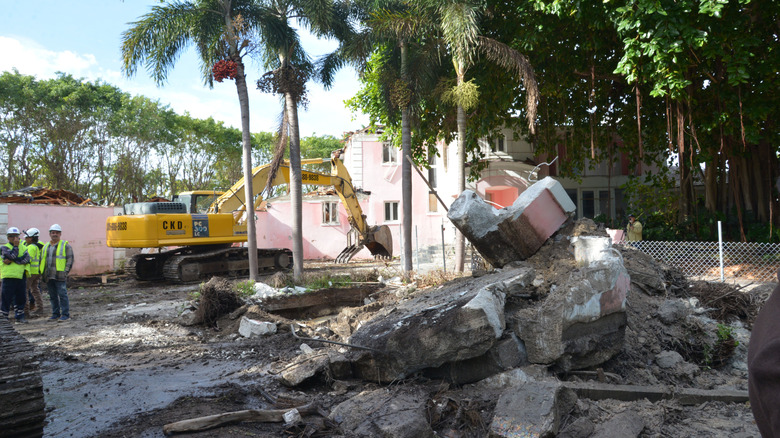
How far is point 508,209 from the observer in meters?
6.48

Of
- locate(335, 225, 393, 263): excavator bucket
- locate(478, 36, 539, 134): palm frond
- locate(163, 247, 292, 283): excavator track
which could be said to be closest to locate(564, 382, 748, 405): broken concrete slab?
locate(478, 36, 539, 134): palm frond

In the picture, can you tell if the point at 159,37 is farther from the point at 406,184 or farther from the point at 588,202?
the point at 588,202

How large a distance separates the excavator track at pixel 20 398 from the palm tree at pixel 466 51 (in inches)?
365

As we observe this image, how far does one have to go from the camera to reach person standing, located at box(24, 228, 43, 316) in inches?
421

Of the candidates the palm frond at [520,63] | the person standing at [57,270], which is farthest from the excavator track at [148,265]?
the palm frond at [520,63]

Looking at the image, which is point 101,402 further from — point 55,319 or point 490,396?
point 55,319

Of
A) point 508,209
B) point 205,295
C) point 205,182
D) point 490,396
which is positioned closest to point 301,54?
point 205,295

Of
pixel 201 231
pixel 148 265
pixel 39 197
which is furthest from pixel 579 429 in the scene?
pixel 39 197

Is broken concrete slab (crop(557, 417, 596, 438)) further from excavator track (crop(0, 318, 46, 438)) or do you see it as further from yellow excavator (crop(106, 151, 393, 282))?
yellow excavator (crop(106, 151, 393, 282))

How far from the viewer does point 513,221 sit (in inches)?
251

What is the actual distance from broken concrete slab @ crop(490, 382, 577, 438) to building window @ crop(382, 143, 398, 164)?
21.7m

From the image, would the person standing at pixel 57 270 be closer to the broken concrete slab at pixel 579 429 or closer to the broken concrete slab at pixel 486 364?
the broken concrete slab at pixel 486 364

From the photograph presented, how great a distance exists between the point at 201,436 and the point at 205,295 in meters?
5.68

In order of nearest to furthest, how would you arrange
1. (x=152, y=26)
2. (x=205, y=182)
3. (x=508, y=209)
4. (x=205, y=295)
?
1. (x=508, y=209)
2. (x=205, y=295)
3. (x=152, y=26)
4. (x=205, y=182)
